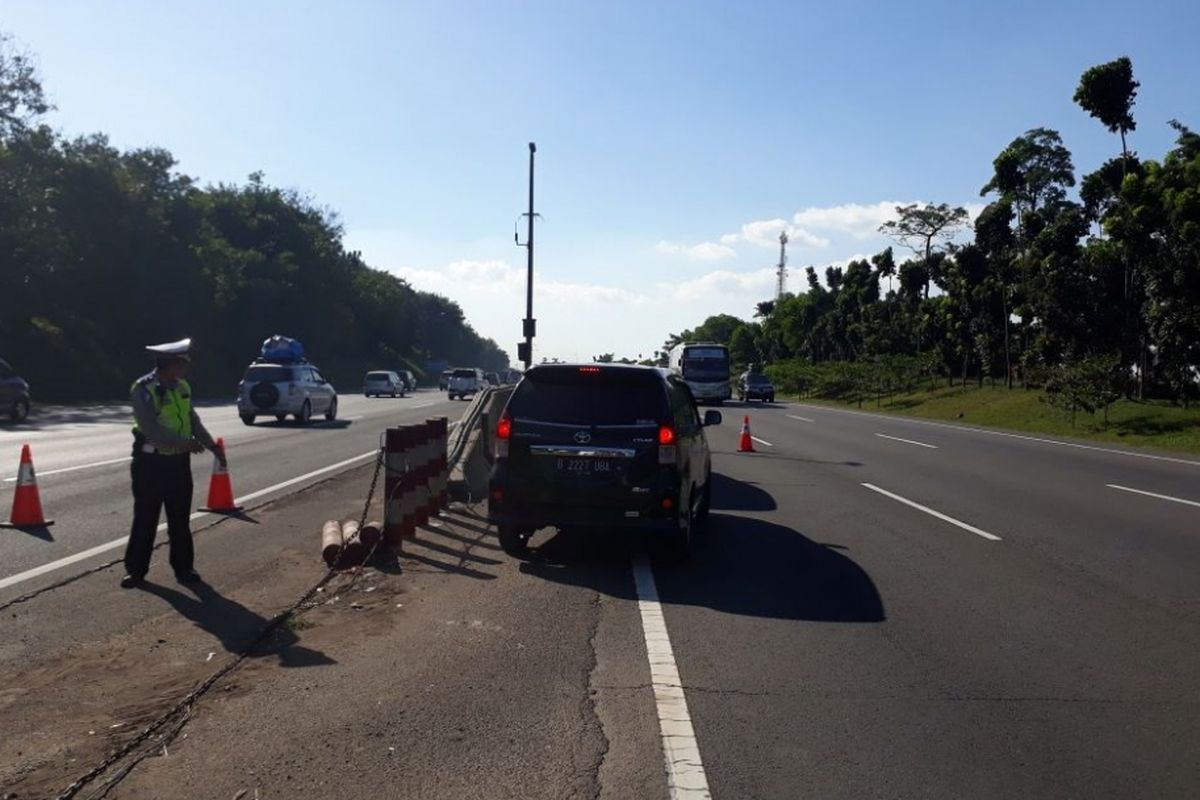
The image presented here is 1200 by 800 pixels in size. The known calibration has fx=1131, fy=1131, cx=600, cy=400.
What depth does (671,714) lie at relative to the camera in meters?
5.72

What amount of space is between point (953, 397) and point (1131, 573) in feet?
133

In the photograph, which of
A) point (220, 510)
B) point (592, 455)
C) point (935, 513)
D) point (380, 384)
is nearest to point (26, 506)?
point (220, 510)

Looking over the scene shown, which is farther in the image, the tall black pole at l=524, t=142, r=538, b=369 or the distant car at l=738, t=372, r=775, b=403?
the distant car at l=738, t=372, r=775, b=403

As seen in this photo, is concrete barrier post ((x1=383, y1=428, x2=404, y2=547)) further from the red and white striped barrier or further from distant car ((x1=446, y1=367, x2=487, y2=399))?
distant car ((x1=446, y1=367, x2=487, y2=399))

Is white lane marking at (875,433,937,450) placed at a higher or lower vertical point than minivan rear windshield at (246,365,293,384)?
lower

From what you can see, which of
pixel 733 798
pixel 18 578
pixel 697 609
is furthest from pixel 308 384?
pixel 733 798

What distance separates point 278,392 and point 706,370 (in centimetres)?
2517

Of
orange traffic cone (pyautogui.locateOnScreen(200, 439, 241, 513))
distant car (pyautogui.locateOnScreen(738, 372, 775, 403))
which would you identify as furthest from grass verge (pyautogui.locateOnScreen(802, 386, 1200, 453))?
orange traffic cone (pyautogui.locateOnScreen(200, 439, 241, 513))

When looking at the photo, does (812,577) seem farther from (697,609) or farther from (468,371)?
(468,371)

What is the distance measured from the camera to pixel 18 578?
8961 mm

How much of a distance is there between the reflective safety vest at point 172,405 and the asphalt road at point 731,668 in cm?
128

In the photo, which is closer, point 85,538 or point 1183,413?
point 85,538

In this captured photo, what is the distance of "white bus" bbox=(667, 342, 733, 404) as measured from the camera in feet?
166

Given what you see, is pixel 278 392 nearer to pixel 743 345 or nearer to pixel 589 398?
pixel 589 398
